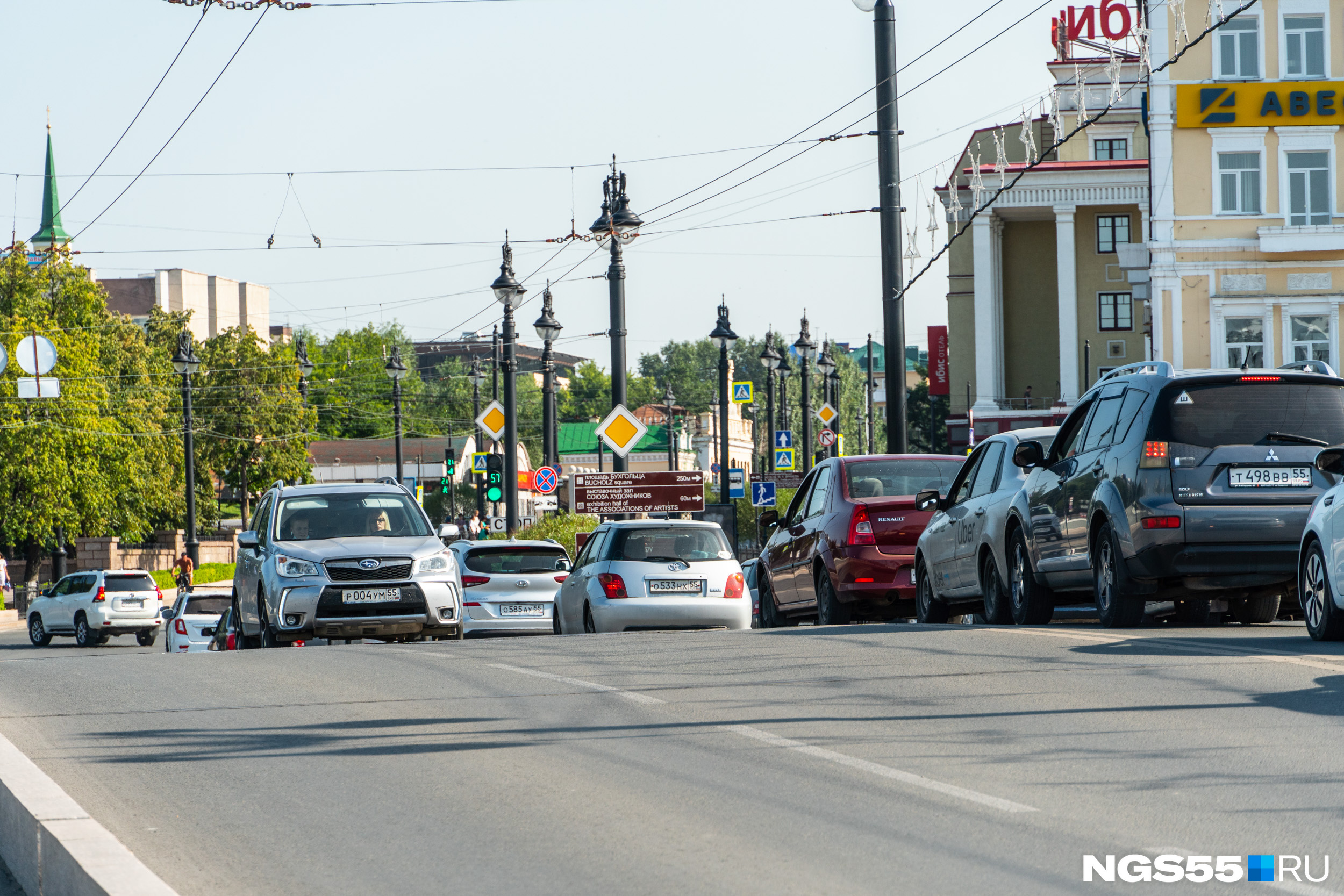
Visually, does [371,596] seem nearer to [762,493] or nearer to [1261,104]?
[762,493]

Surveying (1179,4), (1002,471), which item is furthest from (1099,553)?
Result: (1179,4)

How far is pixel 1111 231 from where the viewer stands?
2365 inches

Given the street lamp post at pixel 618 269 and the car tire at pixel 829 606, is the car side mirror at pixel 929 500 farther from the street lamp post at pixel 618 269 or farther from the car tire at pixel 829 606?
the street lamp post at pixel 618 269

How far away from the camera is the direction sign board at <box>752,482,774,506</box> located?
39688 millimetres

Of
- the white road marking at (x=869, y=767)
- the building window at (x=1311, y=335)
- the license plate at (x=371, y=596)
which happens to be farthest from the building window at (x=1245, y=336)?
the white road marking at (x=869, y=767)

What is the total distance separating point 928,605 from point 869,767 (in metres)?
8.96

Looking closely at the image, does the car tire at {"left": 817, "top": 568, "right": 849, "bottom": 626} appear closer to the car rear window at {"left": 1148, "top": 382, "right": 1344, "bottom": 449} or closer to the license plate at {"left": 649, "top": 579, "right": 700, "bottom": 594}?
the license plate at {"left": 649, "top": 579, "right": 700, "bottom": 594}

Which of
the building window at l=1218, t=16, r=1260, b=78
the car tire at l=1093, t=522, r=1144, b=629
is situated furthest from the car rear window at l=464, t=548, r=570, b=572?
the building window at l=1218, t=16, r=1260, b=78

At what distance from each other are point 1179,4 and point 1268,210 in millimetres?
15453

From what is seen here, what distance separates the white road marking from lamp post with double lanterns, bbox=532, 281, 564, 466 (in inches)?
944

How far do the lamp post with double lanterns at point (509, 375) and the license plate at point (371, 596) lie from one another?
14.9 m

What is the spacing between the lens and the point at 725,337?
36.7 m

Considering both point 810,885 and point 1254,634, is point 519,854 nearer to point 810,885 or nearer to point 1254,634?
point 810,885

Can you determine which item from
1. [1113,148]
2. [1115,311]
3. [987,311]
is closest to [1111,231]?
[1115,311]
